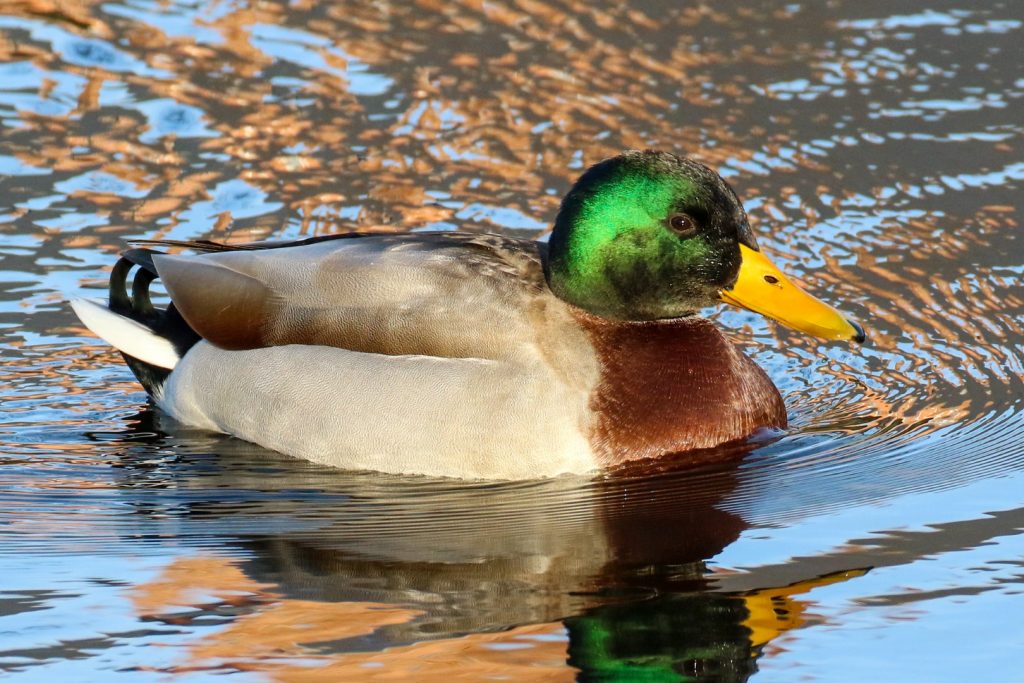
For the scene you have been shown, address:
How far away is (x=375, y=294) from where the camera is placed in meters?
7.02

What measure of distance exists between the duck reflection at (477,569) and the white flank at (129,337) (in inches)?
22.5

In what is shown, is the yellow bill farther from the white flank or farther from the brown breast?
the white flank

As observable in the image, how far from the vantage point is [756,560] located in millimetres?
5867

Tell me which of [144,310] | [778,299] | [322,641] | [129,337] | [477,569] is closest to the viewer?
[322,641]

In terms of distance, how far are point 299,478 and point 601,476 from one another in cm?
125

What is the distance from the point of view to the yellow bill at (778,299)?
22.6 feet

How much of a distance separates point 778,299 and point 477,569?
1869mm

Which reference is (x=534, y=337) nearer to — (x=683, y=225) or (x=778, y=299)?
(x=683, y=225)

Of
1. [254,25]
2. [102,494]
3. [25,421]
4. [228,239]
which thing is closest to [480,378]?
[102,494]

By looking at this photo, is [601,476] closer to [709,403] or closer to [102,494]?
[709,403]

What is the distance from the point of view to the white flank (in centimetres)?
784

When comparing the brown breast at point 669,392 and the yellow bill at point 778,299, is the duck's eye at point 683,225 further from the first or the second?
the brown breast at point 669,392

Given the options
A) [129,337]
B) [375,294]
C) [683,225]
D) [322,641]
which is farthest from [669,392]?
[129,337]

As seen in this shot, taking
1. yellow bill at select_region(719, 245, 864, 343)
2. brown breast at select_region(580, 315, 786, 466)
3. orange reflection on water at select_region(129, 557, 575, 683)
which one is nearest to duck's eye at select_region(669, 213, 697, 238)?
yellow bill at select_region(719, 245, 864, 343)
